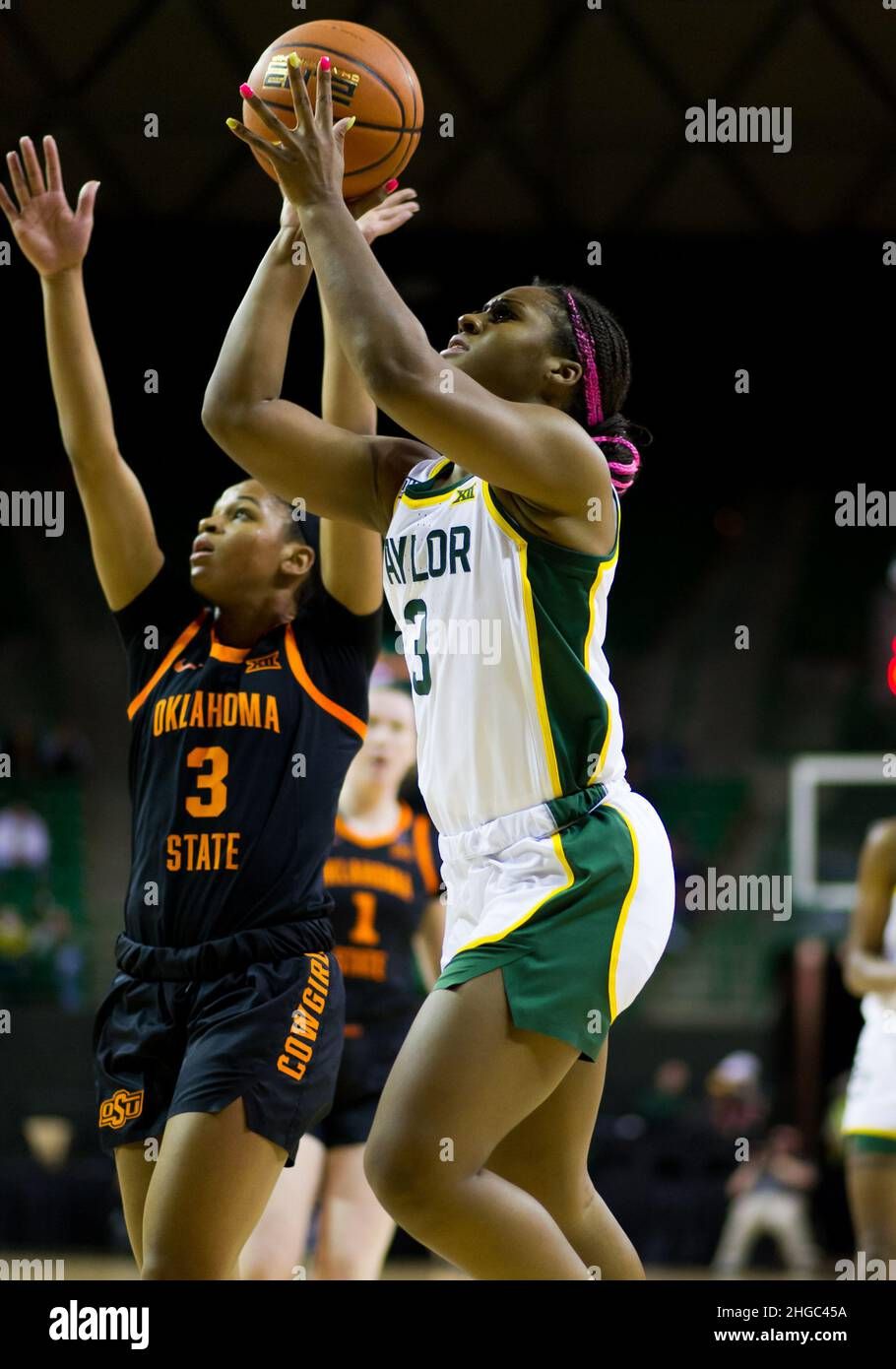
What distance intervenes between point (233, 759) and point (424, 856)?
2.12m

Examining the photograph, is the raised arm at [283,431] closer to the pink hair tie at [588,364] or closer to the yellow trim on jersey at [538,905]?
the pink hair tie at [588,364]

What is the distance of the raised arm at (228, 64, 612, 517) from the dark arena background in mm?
4672

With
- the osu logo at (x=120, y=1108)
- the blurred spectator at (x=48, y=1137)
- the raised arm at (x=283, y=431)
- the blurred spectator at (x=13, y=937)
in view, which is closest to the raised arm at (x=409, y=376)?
the raised arm at (x=283, y=431)

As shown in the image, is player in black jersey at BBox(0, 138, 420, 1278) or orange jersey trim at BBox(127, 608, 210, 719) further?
orange jersey trim at BBox(127, 608, 210, 719)

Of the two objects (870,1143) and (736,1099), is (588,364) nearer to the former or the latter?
(870,1143)

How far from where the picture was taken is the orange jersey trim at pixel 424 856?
5742 millimetres

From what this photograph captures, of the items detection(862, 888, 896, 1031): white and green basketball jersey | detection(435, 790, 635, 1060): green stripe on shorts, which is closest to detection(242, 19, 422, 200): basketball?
detection(435, 790, 635, 1060): green stripe on shorts

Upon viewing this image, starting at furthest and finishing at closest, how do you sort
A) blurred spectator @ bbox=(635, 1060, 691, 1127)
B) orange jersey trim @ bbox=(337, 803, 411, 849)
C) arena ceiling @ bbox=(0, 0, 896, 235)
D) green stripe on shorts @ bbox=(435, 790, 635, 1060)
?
blurred spectator @ bbox=(635, 1060, 691, 1127) → arena ceiling @ bbox=(0, 0, 896, 235) → orange jersey trim @ bbox=(337, 803, 411, 849) → green stripe on shorts @ bbox=(435, 790, 635, 1060)

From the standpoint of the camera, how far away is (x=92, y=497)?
13.3 ft

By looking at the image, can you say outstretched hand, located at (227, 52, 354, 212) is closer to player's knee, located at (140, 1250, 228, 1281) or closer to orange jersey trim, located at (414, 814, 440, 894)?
player's knee, located at (140, 1250, 228, 1281)

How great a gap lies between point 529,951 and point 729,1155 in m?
7.42

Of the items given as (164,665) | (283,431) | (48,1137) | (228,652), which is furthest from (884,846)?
(48,1137)

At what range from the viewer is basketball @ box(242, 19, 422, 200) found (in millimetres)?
3752
